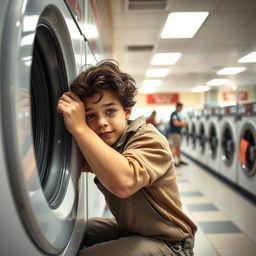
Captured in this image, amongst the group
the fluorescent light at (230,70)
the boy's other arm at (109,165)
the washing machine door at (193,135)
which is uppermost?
the fluorescent light at (230,70)

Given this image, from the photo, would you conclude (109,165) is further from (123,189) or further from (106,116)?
(106,116)

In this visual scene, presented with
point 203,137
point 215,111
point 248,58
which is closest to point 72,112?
point 215,111

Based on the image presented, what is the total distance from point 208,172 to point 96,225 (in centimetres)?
380

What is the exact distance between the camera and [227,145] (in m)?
3.62

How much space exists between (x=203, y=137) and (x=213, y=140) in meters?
0.68

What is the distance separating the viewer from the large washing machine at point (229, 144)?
3363 millimetres

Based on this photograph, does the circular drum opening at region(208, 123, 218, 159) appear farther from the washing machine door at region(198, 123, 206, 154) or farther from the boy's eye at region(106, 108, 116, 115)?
the boy's eye at region(106, 108, 116, 115)

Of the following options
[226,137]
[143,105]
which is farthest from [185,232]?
[143,105]

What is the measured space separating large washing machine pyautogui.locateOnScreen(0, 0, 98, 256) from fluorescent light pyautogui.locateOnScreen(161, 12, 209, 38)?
2.68m

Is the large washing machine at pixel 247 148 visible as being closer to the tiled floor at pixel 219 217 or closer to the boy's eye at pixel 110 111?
the tiled floor at pixel 219 217

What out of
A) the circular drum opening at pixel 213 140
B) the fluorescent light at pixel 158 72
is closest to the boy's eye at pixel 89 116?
the circular drum opening at pixel 213 140

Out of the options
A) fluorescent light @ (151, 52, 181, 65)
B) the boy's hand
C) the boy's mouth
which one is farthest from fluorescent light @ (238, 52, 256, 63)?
the boy's hand

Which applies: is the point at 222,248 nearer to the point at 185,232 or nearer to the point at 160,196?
the point at 185,232

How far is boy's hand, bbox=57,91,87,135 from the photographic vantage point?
80 cm
